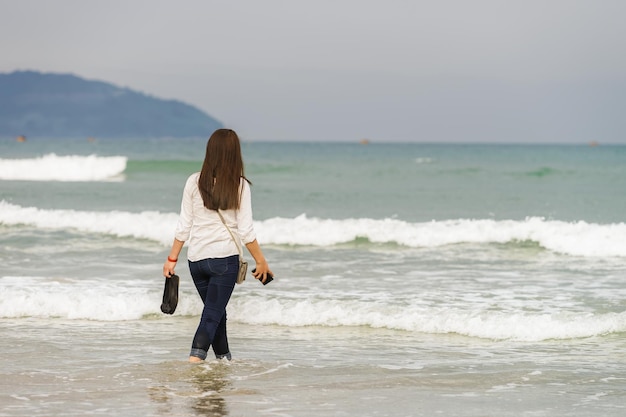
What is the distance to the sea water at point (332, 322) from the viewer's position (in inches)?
250

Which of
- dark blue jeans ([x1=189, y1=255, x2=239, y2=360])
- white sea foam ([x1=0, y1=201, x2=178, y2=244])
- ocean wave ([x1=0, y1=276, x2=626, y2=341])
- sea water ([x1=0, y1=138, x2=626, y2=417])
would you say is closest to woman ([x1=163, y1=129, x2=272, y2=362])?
dark blue jeans ([x1=189, y1=255, x2=239, y2=360])

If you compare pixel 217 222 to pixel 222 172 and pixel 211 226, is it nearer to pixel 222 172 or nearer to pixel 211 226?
pixel 211 226

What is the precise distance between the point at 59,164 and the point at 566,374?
36.1 m

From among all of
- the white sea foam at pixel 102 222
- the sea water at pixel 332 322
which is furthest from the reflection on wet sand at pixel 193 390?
the white sea foam at pixel 102 222

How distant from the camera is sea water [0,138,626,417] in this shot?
6344 mm

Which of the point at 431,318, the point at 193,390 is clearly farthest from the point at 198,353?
the point at 431,318

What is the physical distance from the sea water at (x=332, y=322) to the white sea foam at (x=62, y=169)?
63.3 ft

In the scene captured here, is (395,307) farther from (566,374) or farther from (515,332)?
(566,374)

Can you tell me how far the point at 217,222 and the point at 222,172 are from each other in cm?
38

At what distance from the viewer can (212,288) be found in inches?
260

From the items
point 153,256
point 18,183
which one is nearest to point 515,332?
point 153,256

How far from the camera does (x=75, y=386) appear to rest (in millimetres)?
6605

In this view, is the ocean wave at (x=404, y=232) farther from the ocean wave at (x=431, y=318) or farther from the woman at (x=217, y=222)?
the woman at (x=217, y=222)

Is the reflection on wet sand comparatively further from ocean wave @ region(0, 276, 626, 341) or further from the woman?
ocean wave @ region(0, 276, 626, 341)
